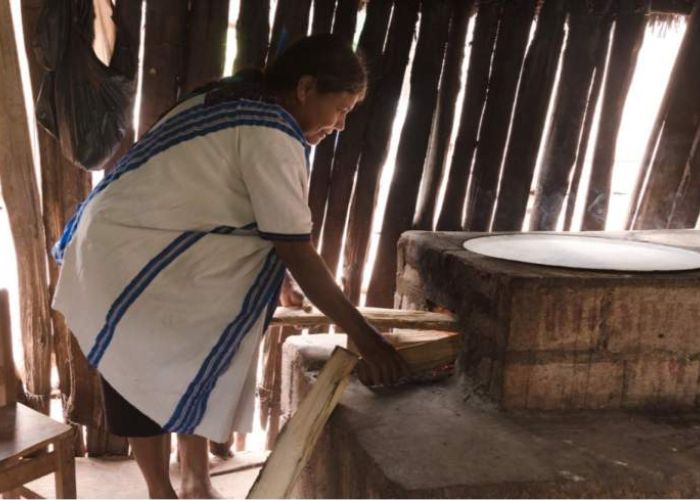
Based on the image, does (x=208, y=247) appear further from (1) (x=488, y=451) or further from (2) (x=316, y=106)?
(1) (x=488, y=451)

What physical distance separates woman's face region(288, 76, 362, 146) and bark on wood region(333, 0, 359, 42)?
1459mm

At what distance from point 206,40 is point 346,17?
0.73 meters

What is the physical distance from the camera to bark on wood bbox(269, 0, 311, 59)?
3.16 m

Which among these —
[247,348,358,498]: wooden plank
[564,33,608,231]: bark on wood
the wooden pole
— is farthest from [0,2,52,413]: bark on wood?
the wooden pole

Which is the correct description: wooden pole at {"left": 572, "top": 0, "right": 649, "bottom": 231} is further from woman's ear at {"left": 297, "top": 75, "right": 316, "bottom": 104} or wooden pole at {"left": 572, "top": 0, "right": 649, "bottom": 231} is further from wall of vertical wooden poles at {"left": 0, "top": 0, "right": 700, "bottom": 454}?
woman's ear at {"left": 297, "top": 75, "right": 316, "bottom": 104}

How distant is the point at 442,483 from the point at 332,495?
0.60 m

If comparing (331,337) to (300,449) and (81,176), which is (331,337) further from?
(81,176)

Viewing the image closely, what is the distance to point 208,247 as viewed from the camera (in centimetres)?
187

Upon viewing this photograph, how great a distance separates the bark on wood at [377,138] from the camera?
3352mm

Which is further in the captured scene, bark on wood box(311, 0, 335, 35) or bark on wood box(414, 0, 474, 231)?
bark on wood box(414, 0, 474, 231)

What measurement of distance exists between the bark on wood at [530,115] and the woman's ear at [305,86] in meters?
2.09

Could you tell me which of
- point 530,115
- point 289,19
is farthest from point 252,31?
point 530,115

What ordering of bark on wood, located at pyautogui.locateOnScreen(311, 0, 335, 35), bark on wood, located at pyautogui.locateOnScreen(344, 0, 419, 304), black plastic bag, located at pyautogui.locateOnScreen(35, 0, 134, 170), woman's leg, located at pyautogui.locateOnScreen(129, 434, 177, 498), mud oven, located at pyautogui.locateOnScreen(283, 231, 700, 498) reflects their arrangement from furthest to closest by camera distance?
bark on wood, located at pyautogui.locateOnScreen(344, 0, 419, 304), bark on wood, located at pyautogui.locateOnScreen(311, 0, 335, 35), black plastic bag, located at pyautogui.locateOnScreen(35, 0, 134, 170), woman's leg, located at pyautogui.locateOnScreen(129, 434, 177, 498), mud oven, located at pyautogui.locateOnScreen(283, 231, 700, 498)

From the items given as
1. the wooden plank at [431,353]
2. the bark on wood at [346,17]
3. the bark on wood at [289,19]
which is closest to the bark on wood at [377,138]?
the bark on wood at [346,17]
